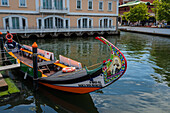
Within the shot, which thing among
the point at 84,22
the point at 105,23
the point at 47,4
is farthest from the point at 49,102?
the point at 105,23

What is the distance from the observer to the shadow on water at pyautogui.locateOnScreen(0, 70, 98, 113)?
879cm

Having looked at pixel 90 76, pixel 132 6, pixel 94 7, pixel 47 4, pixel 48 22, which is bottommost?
pixel 90 76

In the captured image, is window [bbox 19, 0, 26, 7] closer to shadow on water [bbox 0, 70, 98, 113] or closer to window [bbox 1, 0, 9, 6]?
window [bbox 1, 0, 9, 6]

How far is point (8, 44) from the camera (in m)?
18.5

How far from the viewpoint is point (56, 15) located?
3653 centimetres

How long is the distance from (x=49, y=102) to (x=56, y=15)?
1161 inches

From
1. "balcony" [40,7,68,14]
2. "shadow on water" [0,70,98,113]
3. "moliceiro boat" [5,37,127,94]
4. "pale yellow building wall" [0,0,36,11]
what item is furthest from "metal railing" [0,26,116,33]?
"shadow on water" [0,70,98,113]

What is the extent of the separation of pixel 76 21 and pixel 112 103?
104 ft

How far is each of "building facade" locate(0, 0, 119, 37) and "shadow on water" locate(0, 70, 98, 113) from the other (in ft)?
79.6

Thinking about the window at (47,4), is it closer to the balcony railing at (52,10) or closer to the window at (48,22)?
the balcony railing at (52,10)

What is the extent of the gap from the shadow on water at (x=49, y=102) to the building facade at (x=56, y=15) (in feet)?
79.6

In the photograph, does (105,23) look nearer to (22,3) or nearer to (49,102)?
(22,3)

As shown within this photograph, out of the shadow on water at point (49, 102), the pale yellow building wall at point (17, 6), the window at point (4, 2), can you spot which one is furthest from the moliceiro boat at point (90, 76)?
the window at point (4, 2)

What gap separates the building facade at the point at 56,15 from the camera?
32344 mm
